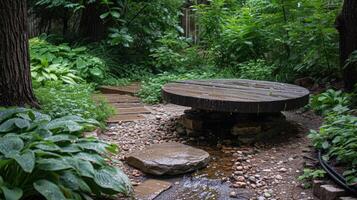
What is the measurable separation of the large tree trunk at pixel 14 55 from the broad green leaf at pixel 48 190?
1799mm

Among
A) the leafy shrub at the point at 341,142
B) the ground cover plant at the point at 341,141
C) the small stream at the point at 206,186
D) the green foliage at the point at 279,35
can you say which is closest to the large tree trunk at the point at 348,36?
the green foliage at the point at 279,35

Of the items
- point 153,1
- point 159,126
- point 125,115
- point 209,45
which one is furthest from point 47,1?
point 159,126

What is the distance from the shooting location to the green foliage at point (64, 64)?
650 centimetres

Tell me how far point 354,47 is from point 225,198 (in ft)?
9.17

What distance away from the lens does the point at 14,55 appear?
392cm

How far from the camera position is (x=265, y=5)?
7055 millimetres

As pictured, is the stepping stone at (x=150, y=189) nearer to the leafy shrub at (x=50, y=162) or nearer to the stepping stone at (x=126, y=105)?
the leafy shrub at (x=50, y=162)

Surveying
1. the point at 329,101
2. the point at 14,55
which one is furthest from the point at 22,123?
the point at 329,101

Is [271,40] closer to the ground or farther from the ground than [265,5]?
closer to the ground

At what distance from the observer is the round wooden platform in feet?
13.4

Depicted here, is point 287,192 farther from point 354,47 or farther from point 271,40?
point 271,40

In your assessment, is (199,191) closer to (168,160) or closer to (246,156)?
(168,160)

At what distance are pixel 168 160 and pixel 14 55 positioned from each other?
176 cm

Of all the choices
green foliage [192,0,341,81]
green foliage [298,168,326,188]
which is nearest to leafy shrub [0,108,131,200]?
green foliage [298,168,326,188]
